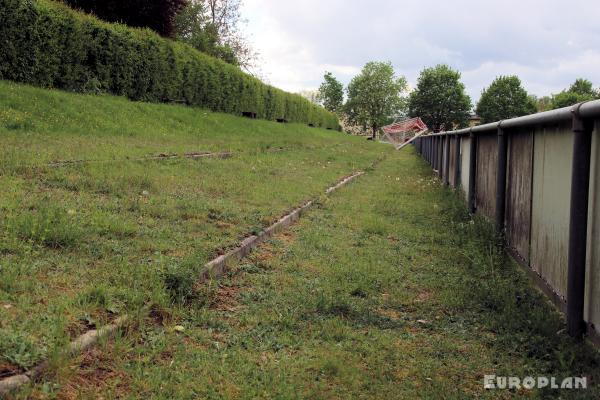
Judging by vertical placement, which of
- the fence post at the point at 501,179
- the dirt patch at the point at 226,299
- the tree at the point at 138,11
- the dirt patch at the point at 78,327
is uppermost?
the tree at the point at 138,11

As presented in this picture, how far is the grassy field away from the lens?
8.59 ft

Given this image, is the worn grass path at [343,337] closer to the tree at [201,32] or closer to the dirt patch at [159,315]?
the dirt patch at [159,315]

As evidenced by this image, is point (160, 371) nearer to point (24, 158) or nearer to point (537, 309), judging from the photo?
point (537, 309)

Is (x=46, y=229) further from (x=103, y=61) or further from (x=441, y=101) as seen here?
(x=441, y=101)

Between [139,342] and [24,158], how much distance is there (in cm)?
450

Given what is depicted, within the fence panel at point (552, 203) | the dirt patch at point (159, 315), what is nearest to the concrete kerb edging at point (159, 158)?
the dirt patch at point (159, 315)

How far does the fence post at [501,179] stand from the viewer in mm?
5453

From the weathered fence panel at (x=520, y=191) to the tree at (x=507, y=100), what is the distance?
79.3 metres

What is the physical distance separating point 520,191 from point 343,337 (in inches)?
99.1

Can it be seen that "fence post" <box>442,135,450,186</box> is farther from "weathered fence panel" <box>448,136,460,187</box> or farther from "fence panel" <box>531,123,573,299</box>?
"fence panel" <box>531,123,573,299</box>

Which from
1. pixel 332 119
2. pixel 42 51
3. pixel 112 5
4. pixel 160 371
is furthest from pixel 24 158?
pixel 332 119

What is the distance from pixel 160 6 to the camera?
21.9 m

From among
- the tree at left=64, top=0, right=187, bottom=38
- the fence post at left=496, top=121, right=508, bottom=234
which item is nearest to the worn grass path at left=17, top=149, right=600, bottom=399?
the fence post at left=496, top=121, right=508, bottom=234

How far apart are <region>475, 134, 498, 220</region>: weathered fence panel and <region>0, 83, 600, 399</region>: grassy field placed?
404mm
